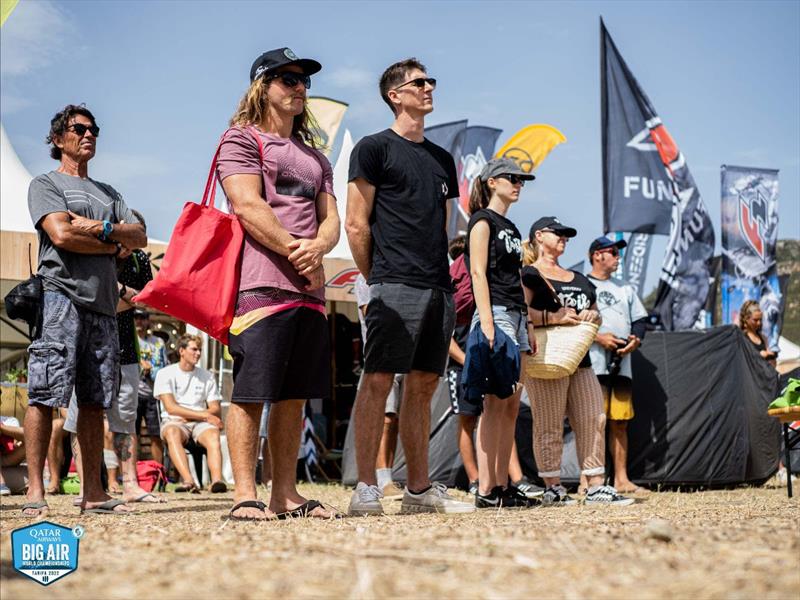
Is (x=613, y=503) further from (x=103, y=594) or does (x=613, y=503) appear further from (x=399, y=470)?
(x=103, y=594)

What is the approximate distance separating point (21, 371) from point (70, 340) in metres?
8.79

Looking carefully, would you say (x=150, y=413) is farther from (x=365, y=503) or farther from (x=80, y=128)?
(x=365, y=503)

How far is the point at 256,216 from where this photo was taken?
3.62m

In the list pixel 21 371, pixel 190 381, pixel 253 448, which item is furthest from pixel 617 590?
pixel 21 371

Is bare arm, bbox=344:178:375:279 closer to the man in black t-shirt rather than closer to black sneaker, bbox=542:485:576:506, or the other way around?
the man in black t-shirt

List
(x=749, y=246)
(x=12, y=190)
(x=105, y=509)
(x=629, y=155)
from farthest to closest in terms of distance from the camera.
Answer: (x=12, y=190) → (x=749, y=246) → (x=629, y=155) → (x=105, y=509)

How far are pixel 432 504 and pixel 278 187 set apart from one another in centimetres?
156

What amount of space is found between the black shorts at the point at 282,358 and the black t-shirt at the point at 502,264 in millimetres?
1372

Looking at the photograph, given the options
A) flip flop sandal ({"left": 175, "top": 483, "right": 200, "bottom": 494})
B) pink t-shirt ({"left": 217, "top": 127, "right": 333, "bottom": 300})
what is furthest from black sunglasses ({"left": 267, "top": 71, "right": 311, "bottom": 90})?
flip flop sandal ({"left": 175, "top": 483, "right": 200, "bottom": 494})

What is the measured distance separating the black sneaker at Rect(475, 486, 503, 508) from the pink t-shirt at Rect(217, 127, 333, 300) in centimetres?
163

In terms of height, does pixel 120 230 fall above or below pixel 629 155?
below

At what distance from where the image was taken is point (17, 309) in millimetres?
4262

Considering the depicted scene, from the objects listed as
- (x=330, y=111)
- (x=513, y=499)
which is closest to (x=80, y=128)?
(x=513, y=499)

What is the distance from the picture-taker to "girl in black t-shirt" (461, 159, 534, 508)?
15.8 feet
